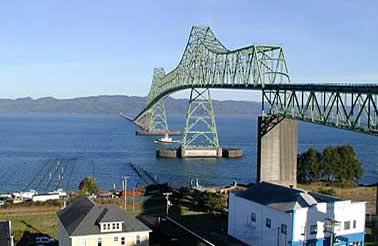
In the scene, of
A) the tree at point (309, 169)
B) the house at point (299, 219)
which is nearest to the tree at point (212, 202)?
the house at point (299, 219)

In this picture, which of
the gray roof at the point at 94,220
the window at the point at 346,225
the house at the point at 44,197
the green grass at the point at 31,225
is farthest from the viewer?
the house at the point at 44,197

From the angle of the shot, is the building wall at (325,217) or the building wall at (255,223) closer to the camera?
the building wall at (325,217)

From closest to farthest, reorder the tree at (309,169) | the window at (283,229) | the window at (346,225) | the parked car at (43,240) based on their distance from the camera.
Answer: the window at (283,229) < the window at (346,225) < the parked car at (43,240) < the tree at (309,169)

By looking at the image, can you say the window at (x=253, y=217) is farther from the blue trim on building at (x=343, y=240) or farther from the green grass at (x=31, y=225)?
the green grass at (x=31, y=225)

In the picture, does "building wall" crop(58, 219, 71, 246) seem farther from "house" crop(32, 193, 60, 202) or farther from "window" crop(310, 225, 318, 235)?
"house" crop(32, 193, 60, 202)

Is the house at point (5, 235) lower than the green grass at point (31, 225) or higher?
higher

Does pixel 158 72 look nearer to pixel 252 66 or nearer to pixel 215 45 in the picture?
pixel 215 45

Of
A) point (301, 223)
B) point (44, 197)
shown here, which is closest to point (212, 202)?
point (301, 223)
